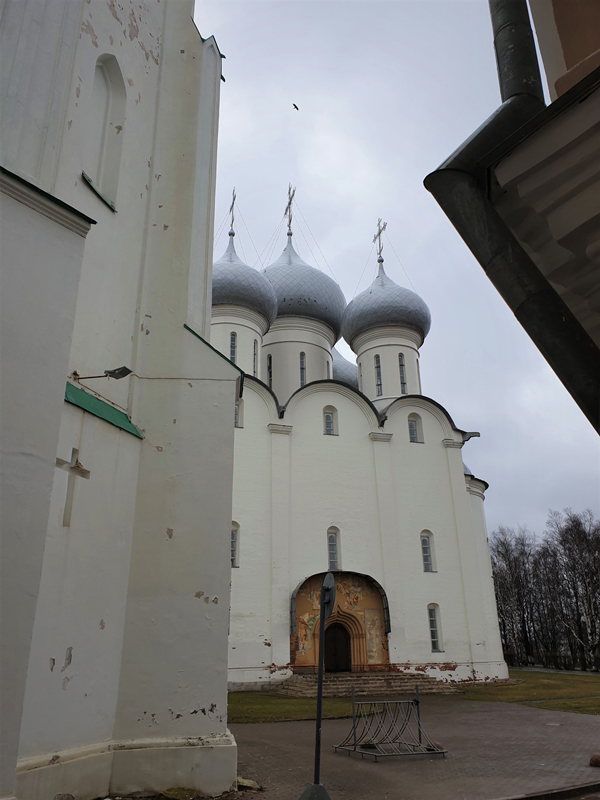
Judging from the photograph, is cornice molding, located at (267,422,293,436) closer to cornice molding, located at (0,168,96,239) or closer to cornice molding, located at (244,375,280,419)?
cornice molding, located at (244,375,280,419)

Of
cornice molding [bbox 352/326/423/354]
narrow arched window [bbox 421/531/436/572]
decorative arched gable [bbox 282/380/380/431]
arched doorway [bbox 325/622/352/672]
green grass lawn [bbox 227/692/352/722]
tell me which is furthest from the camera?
cornice molding [bbox 352/326/423/354]

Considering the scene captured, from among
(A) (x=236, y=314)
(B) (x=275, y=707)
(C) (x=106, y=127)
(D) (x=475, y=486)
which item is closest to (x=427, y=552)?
(D) (x=475, y=486)

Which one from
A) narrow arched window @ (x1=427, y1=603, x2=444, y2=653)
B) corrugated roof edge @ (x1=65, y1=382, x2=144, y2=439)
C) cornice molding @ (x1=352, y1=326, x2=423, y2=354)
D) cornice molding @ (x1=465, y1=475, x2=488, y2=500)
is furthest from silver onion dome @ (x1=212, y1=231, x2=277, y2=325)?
corrugated roof edge @ (x1=65, y1=382, x2=144, y2=439)

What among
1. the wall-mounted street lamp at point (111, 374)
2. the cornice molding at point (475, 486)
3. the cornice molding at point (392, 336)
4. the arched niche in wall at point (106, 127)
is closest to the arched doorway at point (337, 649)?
the cornice molding at point (475, 486)

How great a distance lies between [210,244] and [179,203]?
23.8 inches

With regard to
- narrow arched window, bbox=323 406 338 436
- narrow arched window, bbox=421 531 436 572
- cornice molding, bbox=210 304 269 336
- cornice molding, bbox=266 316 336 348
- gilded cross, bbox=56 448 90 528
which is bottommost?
gilded cross, bbox=56 448 90 528

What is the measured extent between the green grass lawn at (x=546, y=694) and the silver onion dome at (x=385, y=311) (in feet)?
45.0

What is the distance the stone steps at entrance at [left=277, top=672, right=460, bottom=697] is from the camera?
15797mm

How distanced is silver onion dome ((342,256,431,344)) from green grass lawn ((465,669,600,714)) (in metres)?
13.7

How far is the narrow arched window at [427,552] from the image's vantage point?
19812mm

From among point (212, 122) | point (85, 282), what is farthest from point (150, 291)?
point (212, 122)

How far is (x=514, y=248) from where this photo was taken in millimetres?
2854

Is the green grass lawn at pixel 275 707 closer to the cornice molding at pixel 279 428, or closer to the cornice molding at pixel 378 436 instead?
the cornice molding at pixel 279 428

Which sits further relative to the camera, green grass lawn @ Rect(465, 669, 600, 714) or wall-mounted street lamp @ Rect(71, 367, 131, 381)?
green grass lawn @ Rect(465, 669, 600, 714)
